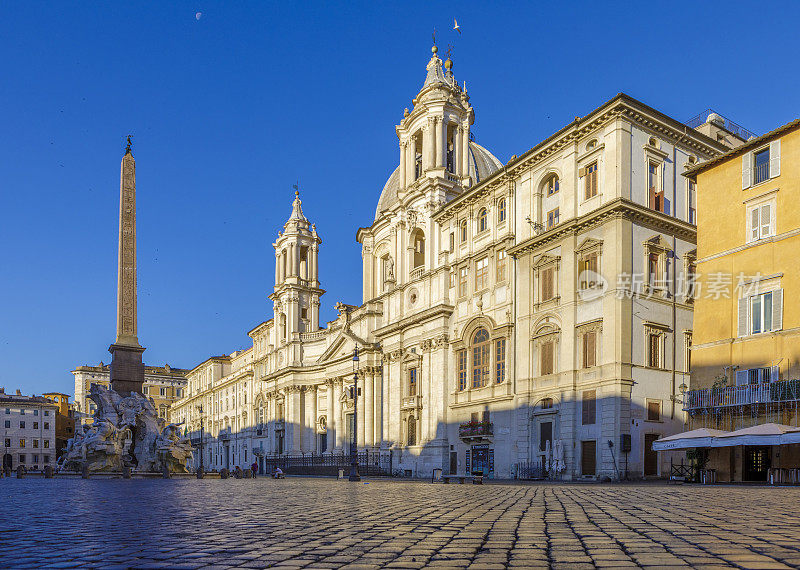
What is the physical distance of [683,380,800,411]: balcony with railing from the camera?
1024 inches

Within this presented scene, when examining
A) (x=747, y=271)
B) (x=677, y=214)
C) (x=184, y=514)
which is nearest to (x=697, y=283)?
(x=747, y=271)

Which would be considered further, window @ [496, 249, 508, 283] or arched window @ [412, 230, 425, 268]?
arched window @ [412, 230, 425, 268]

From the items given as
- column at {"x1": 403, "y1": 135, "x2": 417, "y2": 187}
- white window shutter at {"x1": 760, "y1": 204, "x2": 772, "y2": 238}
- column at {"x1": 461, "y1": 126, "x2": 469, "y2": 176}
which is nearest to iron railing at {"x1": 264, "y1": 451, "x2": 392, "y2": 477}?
column at {"x1": 403, "y1": 135, "x2": 417, "y2": 187}

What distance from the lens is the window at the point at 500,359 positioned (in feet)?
138

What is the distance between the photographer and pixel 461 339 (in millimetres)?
46562

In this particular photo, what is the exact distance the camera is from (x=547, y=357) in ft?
126

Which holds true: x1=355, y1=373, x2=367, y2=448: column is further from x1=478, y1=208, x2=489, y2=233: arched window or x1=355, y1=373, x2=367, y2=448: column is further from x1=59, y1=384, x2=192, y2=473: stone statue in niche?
x1=59, y1=384, x2=192, y2=473: stone statue in niche

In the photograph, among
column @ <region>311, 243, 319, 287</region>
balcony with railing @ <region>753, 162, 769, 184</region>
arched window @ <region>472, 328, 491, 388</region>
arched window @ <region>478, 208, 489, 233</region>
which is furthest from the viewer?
column @ <region>311, 243, 319, 287</region>

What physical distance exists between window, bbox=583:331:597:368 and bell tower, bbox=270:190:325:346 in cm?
4440

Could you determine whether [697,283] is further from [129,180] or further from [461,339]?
[129,180]

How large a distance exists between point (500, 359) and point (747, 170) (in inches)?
683

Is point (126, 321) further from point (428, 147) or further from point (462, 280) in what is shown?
point (428, 147)

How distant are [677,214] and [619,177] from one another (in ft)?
15.8

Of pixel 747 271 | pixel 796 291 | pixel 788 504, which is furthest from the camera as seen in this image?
pixel 747 271
